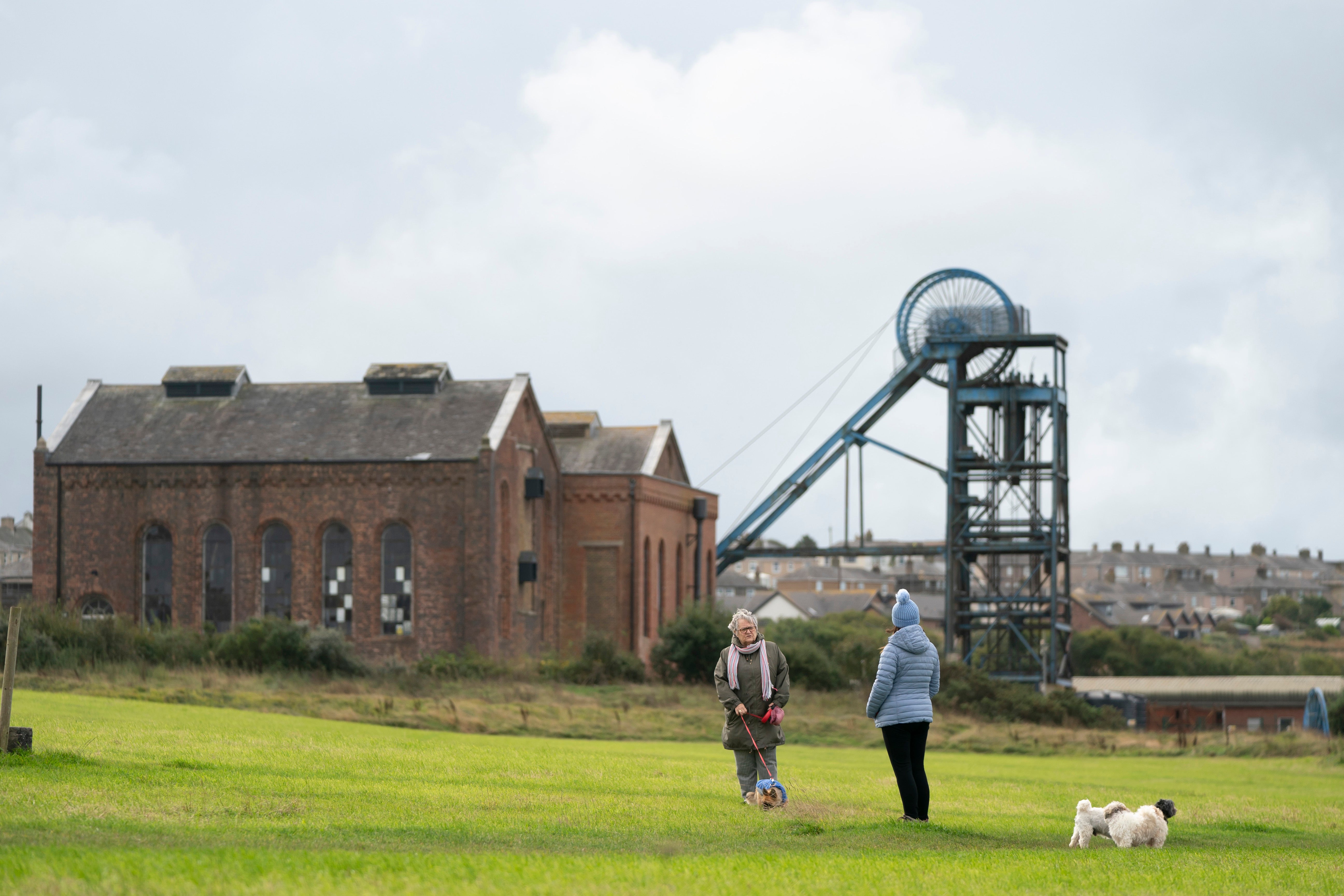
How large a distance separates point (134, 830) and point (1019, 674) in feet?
149

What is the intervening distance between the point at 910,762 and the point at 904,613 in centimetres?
119

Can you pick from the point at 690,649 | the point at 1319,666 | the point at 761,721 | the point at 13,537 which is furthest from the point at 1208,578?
the point at 761,721

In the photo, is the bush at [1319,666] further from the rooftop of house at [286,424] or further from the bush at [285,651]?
the bush at [285,651]

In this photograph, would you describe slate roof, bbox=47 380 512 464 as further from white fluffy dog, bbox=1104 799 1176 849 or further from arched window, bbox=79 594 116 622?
white fluffy dog, bbox=1104 799 1176 849

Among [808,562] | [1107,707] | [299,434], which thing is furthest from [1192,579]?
[299,434]

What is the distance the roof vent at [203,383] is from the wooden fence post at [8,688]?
119 ft

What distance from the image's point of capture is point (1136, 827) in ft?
38.6

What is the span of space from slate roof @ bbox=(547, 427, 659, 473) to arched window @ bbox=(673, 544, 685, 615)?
375 cm

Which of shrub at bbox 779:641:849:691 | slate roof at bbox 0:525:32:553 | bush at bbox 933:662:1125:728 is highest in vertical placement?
slate roof at bbox 0:525:32:553

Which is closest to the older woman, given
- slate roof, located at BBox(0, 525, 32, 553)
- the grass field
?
the grass field

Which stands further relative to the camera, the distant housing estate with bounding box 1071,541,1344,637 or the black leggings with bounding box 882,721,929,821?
the distant housing estate with bounding box 1071,541,1344,637

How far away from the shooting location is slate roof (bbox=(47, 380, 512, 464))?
46812mm

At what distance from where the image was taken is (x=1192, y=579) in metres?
172

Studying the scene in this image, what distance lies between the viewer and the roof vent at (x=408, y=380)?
48.7m
